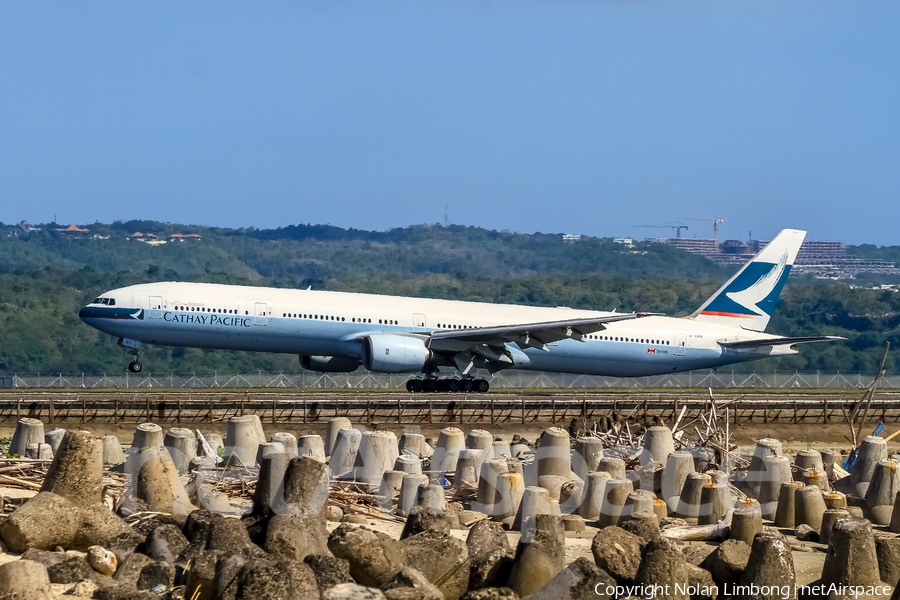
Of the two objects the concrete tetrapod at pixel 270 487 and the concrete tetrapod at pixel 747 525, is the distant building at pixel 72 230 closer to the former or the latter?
the concrete tetrapod at pixel 747 525

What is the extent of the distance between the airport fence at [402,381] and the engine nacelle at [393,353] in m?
7.24

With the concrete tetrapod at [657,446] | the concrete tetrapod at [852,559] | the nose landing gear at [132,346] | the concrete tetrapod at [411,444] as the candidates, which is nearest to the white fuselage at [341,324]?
the nose landing gear at [132,346]

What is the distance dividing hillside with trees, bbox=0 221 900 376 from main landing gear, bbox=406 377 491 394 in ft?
101

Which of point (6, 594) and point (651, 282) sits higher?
point (651, 282)

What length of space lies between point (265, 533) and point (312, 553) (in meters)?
0.73

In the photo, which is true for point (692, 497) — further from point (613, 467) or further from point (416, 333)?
point (416, 333)

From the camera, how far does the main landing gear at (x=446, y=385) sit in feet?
142

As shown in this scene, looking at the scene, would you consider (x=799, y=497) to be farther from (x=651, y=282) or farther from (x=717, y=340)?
(x=651, y=282)

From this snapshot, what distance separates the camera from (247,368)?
7419 cm

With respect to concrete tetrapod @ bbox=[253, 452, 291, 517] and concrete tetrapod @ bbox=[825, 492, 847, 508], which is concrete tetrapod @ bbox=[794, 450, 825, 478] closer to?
concrete tetrapod @ bbox=[825, 492, 847, 508]

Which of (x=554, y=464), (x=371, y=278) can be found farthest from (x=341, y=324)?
(x=371, y=278)

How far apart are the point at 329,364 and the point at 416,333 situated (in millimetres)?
4112

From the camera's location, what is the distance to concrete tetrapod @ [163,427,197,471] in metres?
23.5

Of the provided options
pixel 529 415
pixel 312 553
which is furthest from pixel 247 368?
pixel 312 553
